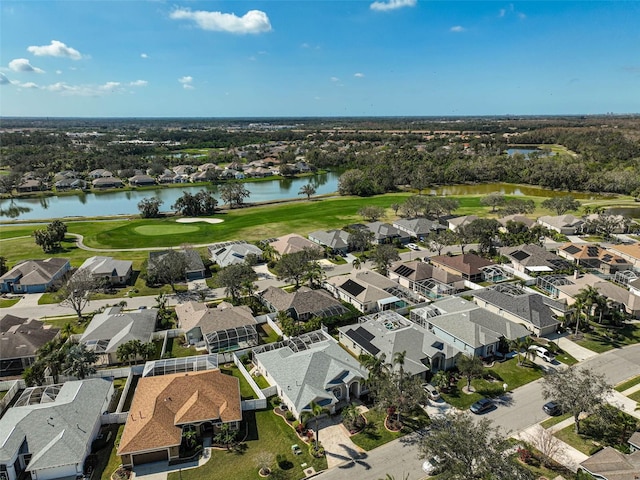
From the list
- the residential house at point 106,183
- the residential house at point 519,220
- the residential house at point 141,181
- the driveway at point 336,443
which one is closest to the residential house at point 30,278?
the driveway at point 336,443

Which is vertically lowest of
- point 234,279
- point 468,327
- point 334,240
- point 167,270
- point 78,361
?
point 468,327

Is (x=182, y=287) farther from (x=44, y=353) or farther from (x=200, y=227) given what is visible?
(x=200, y=227)

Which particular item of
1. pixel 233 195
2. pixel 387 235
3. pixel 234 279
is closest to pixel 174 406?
pixel 234 279

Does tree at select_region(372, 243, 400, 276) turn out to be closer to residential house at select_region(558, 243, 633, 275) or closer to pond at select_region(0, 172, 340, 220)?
residential house at select_region(558, 243, 633, 275)

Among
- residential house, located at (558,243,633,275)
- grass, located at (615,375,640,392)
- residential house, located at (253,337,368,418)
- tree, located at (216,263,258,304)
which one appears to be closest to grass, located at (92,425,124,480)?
residential house, located at (253,337,368,418)

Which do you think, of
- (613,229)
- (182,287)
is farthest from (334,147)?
(182,287)

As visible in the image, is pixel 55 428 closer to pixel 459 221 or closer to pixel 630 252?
pixel 459 221

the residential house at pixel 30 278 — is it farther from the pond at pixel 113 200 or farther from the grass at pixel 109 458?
the pond at pixel 113 200
